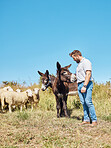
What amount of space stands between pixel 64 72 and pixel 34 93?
3.13 metres

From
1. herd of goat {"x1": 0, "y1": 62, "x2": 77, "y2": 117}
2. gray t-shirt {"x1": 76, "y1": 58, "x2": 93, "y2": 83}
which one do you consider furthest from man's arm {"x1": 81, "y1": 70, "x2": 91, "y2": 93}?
herd of goat {"x1": 0, "y1": 62, "x2": 77, "y2": 117}

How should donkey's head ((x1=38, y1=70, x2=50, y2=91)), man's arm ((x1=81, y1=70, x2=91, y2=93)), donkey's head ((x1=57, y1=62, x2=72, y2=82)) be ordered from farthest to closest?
donkey's head ((x1=38, y1=70, x2=50, y2=91))
donkey's head ((x1=57, y1=62, x2=72, y2=82))
man's arm ((x1=81, y1=70, x2=91, y2=93))

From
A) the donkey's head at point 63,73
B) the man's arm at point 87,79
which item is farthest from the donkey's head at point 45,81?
the man's arm at point 87,79

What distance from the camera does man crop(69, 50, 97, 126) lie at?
4.74 m

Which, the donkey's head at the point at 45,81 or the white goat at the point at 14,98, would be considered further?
the white goat at the point at 14,98

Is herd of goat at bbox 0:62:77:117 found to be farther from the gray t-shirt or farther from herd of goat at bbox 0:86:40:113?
the gray t-shirt

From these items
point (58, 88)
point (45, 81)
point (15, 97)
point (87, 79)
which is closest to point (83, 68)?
point (87, 79)

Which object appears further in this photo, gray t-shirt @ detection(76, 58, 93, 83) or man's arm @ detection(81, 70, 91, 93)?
gray t-shirt @ detection(76, 58, 93, 83)

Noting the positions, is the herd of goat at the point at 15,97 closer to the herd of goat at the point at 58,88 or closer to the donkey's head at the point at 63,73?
the herd of goat at the point at 58,88

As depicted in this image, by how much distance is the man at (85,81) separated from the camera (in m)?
4.74

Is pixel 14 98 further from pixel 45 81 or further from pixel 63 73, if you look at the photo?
pixel 63 73

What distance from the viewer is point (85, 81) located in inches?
186

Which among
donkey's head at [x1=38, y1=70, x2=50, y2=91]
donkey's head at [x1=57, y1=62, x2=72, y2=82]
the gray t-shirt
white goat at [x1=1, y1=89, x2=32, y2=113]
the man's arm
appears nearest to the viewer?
the man's arm

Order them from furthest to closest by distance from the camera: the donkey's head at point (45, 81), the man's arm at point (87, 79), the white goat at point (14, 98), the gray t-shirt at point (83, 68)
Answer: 1. the white goat at point (14, 98)
2. the donkey's head at point (45, 81)
3. the gray t-shirt at point (83, 68)
4. the man's arm at point (87, 79)
